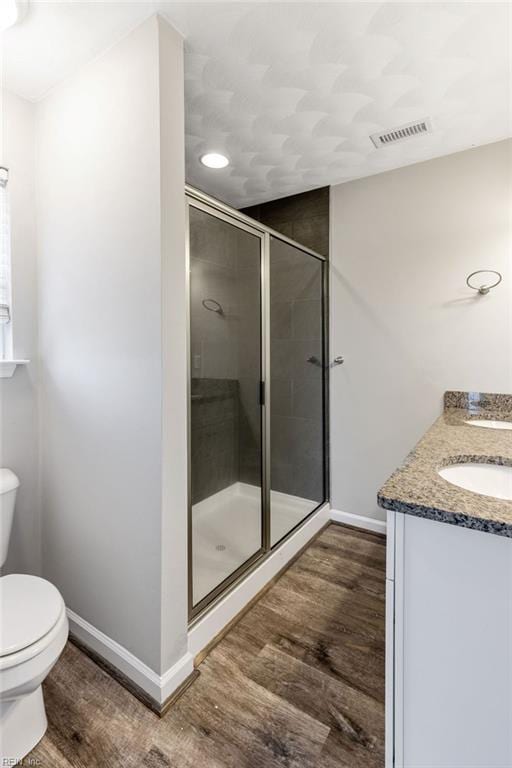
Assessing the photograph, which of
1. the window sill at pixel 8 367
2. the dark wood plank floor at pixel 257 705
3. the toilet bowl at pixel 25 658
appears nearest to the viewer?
the toilet bowl at pixel 25 658

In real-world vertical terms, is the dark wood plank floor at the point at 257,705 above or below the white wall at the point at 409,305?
below

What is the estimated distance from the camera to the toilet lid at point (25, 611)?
1071 millimetres

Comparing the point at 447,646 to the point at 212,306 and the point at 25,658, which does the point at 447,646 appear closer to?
the point at 25,658

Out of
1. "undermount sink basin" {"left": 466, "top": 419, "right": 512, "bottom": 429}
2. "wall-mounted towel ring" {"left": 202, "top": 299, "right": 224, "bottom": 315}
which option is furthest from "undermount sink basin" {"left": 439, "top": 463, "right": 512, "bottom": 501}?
"wall-mounted towel ring" {"left": 202, "top": 299, "right": 224, "bottom": 315}

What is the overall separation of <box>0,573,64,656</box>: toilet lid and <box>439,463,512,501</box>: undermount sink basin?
1.33 m

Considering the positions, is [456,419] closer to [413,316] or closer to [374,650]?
[413,316]

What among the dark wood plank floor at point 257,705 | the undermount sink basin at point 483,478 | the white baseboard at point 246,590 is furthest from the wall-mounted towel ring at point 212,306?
the dark wood plank floor at point 257,705

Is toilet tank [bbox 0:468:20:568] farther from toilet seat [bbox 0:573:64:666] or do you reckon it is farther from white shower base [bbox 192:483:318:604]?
white shower base [bbox 192:483:318:604]

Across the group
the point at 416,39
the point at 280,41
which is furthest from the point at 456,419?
the point at 280,41

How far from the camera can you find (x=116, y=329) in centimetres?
137

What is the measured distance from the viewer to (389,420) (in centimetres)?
243

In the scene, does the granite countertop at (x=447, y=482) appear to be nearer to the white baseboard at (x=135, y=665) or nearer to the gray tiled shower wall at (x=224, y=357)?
the gray tiled shower wall at (x=224, y=357)

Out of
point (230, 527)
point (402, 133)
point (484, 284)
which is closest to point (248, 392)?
point (230, 527)

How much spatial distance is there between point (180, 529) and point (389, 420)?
1625 mm
